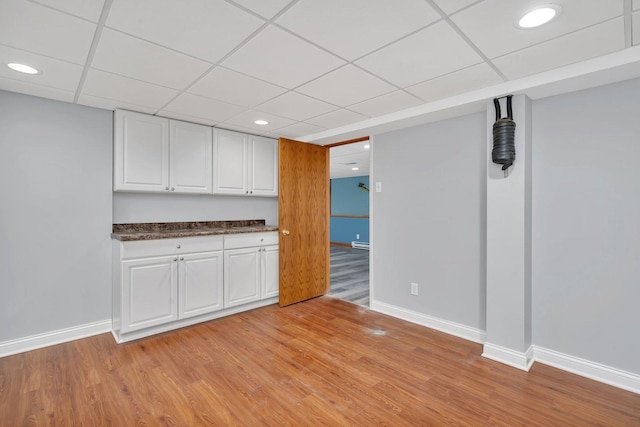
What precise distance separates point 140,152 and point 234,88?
131cm

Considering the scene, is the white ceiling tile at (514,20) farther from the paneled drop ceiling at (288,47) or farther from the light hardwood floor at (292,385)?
the light hardwood floor at (292,385)

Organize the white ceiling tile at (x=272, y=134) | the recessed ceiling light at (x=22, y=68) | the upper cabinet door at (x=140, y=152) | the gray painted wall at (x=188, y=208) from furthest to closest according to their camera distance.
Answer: the white ceiling tile at (x=272, y=134), the gray painted wall at (x=188, y=208), the upper cabinet door at (x=140, y=152), the recessed ceiling light at (x=22, y=68)

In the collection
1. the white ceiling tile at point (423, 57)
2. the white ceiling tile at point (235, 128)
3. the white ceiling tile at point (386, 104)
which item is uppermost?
the white ceiling tile at point (235, 128)

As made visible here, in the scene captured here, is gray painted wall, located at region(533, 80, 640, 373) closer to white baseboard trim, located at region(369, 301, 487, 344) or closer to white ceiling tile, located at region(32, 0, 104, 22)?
white baseboard trim, located at region(369, 301, 487, 344)

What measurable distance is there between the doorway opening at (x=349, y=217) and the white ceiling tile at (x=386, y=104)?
202cm

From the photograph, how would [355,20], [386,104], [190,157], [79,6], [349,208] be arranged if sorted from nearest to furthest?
[79,6]
[355,20]
[386,104]
[190,157]
[349,208]

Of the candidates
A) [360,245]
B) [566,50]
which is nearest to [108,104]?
[566,50]

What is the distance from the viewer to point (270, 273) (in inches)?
149

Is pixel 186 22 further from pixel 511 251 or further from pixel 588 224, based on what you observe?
pixel 588 224

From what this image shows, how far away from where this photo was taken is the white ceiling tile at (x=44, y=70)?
6.25 feet

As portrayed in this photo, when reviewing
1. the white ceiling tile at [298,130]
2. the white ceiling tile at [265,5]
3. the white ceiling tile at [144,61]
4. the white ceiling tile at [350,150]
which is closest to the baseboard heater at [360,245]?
the white ceiling tile at [350,150]

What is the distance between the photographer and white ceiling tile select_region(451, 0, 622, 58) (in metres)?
1.45

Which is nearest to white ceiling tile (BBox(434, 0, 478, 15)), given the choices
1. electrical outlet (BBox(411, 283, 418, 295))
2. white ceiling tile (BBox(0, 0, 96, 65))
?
white ceiling tile (BBox(0, 0, 96, 65))

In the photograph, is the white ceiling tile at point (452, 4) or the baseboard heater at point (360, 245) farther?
the baseboard heater at point (360, 245)
